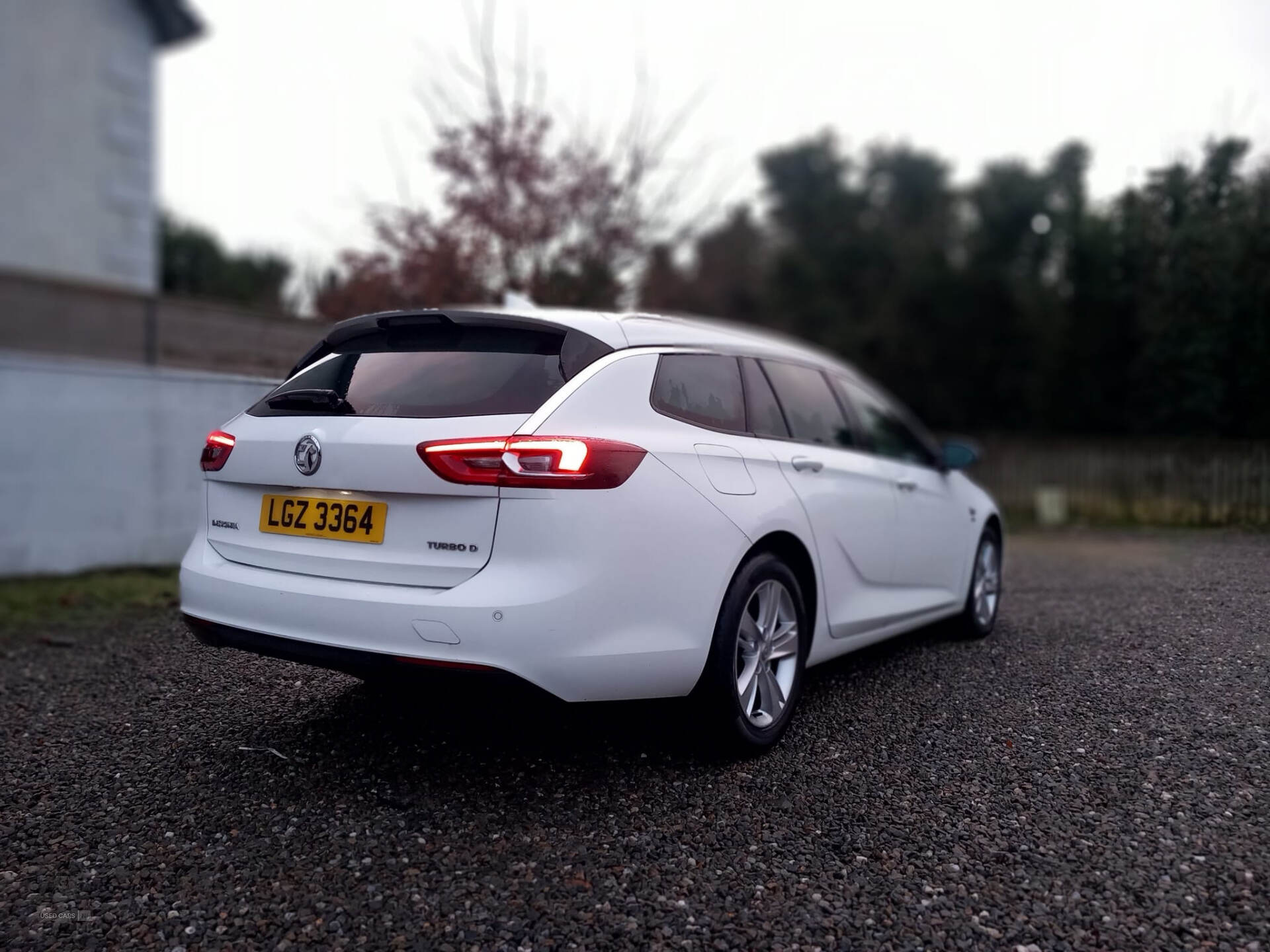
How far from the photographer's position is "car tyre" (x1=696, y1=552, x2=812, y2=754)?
371 cm

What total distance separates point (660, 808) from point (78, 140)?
13182mm

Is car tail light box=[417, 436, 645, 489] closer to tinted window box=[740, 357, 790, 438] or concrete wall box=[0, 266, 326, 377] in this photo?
tinted window box=[740, 357, 790, 438]

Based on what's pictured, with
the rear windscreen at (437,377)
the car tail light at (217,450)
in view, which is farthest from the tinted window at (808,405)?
the car tail light at (217,450)

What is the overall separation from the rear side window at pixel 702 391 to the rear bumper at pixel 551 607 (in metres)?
0.38

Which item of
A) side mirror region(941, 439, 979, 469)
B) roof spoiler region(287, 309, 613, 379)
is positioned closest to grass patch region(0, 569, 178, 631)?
roof spoiler region(287, 309, 613, 379)

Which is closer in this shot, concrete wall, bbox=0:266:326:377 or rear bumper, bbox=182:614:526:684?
rear bumper, bbox=182:614:526:684

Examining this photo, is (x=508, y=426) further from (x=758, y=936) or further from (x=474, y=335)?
(x=758, y=936)

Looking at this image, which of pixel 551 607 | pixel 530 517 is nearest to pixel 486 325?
pixel 530 517

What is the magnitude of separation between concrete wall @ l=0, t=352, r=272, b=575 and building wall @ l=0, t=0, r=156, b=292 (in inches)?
200

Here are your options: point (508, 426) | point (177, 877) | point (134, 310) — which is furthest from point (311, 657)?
point (134, 310)

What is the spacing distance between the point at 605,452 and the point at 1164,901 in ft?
6.71

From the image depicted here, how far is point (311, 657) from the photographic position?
3.39m

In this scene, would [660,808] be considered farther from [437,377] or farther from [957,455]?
[957,455]

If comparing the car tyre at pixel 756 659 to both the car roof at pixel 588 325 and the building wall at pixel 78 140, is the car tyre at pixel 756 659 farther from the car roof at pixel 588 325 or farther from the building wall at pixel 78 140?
the building wall at pixel 78 140
